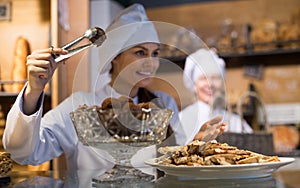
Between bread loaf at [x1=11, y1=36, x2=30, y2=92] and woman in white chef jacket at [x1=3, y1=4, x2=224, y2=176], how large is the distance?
533 mm

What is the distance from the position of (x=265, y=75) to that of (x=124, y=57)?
210cm

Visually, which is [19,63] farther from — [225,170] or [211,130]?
[225,170]

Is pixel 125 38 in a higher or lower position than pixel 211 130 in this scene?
higher

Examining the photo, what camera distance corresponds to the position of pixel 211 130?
0.92 m

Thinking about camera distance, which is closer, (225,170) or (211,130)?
(225,170)

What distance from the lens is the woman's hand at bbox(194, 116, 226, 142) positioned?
90 cm

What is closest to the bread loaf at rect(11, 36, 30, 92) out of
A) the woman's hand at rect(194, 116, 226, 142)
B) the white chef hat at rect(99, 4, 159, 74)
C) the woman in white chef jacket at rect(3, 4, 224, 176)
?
the woman in white chef jacket at rect(3, 4, 224, 176)

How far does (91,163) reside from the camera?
4.73 feet

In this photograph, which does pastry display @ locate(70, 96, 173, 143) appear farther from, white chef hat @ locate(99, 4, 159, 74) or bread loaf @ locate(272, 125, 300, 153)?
bread loaf @ locate(272, 125, 300, 153)

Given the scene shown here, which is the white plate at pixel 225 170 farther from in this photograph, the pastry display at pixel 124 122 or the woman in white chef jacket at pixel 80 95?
the woman in white chef jacket at pixel 80 95

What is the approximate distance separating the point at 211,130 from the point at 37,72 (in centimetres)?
39

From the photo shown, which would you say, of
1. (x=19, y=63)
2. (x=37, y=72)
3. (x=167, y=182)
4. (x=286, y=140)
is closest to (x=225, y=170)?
(x=167, y=182)

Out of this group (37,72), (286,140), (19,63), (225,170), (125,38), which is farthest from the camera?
(286,140)

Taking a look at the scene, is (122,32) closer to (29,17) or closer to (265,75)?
(29,17)
